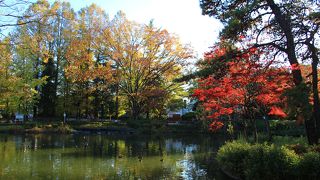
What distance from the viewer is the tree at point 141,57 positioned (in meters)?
37.1

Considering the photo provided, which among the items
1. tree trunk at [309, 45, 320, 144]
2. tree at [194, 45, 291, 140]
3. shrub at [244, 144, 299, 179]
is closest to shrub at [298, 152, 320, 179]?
shrub at [244, 144, 299, 179]

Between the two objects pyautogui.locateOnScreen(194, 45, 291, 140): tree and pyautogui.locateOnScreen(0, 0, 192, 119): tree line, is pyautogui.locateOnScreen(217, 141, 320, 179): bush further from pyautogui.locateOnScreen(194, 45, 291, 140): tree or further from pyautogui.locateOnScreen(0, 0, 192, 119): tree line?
pyautogui.locateOnScreen(0, 0, 192, 119): tree line

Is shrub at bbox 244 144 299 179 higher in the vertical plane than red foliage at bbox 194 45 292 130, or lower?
lower

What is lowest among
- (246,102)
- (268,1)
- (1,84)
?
(246,102)

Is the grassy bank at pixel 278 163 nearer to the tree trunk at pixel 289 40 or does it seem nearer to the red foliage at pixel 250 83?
the tree trunk at pixel 289 40

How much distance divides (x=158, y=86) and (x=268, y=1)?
28252 mm

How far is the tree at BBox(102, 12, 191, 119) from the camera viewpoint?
37.1 meters

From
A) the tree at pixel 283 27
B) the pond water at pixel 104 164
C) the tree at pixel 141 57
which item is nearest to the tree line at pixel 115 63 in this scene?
the tree at pixel 141 57

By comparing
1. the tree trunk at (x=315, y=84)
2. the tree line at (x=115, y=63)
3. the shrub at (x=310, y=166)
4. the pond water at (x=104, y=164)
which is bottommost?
the pond water at (x=104, y=164)

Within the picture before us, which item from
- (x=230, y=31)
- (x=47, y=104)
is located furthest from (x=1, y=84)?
(x=47, y=104)

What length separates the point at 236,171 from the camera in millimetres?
12133

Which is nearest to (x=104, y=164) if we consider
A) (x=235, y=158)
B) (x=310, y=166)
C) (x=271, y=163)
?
(x=235, y=158)

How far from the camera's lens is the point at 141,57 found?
38.3 meters

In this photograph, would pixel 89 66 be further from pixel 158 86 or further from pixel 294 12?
pixel 294 12
